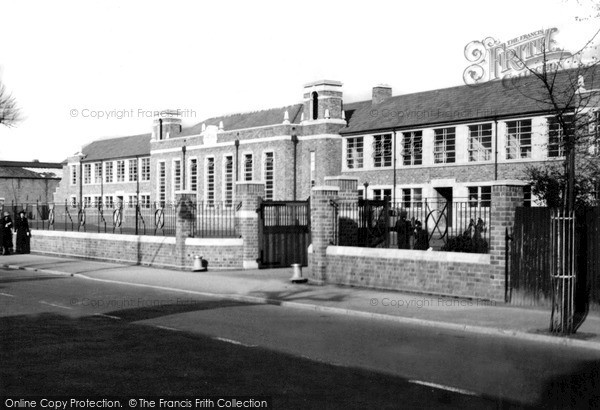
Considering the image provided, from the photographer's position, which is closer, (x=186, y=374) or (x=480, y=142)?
(x=186, y=374)

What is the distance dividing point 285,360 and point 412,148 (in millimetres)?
34866

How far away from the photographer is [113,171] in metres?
75.6

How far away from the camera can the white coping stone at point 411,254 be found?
53.2 ft

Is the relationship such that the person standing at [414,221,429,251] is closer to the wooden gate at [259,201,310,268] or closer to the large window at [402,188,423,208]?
the wooden gate at [259,201,310,268]

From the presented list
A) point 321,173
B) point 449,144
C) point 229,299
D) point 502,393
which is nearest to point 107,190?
point 321,173

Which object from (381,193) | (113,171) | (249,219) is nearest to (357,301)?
(249,219)

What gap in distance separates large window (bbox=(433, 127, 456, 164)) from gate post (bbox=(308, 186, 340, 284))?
22854 millimetres

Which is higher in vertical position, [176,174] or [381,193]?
[176,174]

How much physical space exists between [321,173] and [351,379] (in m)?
40.6

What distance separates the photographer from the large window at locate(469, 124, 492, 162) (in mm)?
39750

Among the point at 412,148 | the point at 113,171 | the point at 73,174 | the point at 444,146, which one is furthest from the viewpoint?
the point at 73,174

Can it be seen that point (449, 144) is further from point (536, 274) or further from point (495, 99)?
point (536, 274)

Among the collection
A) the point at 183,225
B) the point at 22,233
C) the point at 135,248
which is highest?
the point at 183,225

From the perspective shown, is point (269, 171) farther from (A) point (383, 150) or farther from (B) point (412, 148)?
(B) point (412, 148)
